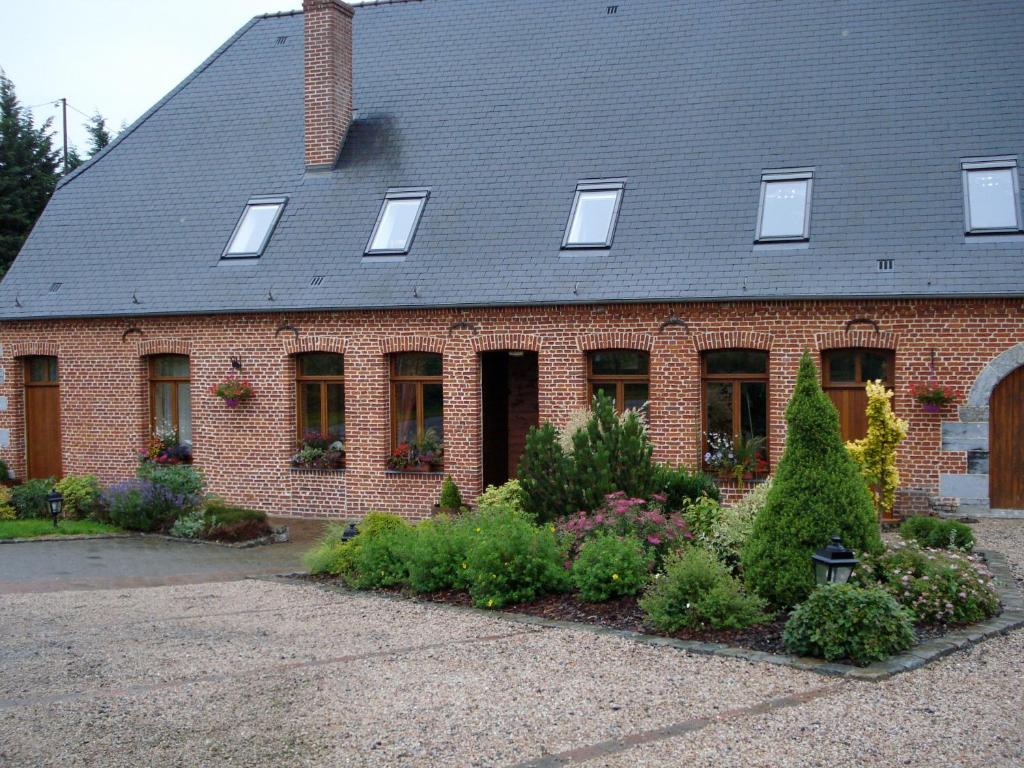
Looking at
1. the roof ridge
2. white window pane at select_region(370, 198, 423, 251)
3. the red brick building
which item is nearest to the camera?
the red brick building

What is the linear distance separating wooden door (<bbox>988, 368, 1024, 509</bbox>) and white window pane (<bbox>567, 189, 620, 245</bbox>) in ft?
16.7

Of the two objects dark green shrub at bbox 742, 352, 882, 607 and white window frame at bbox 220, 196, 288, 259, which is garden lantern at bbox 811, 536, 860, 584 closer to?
dark green shrub at bbox 742, 352, 882, 607

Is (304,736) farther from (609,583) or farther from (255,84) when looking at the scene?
(255,84)

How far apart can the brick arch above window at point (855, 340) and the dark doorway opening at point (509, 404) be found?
446cm

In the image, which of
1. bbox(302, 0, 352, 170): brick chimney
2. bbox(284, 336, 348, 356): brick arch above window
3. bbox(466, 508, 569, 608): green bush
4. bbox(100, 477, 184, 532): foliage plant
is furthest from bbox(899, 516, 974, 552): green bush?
bbox(302, 0, 352, 170): brick chimney

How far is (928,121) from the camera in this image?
1384 cm

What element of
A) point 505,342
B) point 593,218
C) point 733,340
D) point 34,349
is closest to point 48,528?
point 34,349

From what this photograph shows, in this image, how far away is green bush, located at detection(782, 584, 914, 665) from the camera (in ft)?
22.1

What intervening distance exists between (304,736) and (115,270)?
12.4m

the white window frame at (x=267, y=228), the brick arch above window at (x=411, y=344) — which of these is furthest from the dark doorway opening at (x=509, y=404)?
the white window frame at (x=267, y=228)

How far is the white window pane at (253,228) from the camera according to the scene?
16.0 m

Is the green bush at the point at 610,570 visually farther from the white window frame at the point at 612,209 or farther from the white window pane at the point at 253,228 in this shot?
the white window pane at the point at 253,228

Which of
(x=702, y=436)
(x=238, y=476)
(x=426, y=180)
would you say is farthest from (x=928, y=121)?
(x=238, y=476)

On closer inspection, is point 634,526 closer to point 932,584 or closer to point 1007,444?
point 932,584
